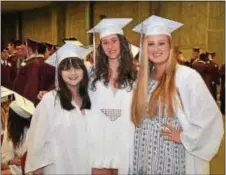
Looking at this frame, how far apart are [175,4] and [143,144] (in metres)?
5.55

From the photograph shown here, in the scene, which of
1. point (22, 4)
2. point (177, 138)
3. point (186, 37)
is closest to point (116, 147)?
point (177, 138)

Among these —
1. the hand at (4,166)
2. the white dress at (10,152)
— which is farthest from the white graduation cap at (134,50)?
the hand at (4,166)

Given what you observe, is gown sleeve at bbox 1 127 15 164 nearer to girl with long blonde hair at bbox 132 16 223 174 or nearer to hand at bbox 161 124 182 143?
girl with long blonde hair at bbox 132 16 223 174

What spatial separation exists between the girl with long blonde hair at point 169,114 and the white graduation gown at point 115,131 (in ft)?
0.13

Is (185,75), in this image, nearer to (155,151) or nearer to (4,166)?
(155,151)

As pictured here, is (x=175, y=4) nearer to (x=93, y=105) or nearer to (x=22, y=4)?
(x=22, y=4)

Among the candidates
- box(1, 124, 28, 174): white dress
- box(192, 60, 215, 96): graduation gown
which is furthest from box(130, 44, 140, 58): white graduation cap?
box(192, 60, 215, 96): graduation gown

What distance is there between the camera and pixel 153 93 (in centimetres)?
219

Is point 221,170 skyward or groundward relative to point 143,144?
groundward

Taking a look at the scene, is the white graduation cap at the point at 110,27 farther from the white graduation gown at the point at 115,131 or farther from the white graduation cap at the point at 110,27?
the white graduation gown at the point at 115,131

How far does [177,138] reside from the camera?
222cm

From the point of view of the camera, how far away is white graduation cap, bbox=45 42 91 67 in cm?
232

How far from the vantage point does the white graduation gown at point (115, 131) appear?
2240 mm

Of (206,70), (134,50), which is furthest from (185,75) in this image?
(206,70)
